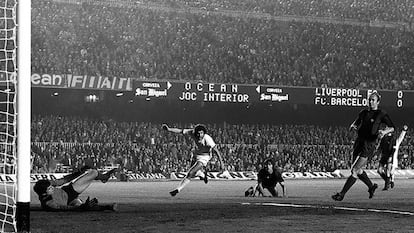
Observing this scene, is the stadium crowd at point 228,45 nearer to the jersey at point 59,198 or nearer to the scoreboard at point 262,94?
the scoreboard at point 262,94

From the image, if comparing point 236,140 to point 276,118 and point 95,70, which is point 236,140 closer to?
point 276,118

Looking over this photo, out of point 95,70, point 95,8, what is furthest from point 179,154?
point 95,8

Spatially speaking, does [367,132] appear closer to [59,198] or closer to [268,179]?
[268,179]

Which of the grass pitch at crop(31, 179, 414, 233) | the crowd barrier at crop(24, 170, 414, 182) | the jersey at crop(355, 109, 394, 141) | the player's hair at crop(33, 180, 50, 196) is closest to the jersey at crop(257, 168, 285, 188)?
the jersey at crop(355, 109, 394, 141)

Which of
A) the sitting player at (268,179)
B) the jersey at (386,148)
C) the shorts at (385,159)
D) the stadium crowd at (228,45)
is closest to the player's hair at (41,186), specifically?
the sitting player at (268,179)

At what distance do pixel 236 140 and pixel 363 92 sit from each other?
3.67m

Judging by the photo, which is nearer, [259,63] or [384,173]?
[384,173]

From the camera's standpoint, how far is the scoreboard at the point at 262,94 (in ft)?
60.5

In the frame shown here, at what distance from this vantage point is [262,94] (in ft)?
62.5

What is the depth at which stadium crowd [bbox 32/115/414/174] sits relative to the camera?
54.9 ft

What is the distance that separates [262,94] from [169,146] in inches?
120

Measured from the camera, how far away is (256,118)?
19031mm

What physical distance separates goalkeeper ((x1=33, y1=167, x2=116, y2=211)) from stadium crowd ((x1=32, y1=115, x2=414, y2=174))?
28.0 ft

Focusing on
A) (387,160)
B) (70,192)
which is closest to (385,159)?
(387,160)
